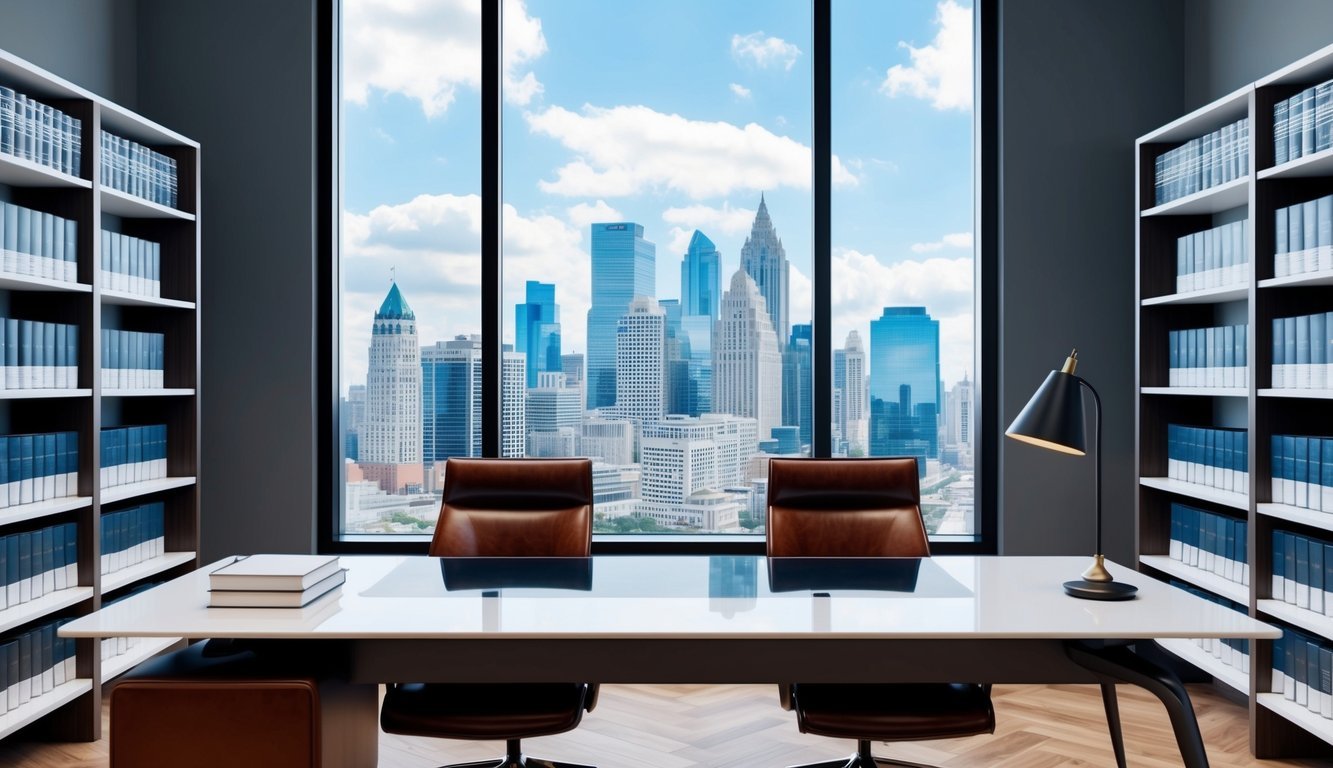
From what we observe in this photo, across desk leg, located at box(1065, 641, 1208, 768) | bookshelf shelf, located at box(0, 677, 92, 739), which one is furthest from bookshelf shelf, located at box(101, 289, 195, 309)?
desk leg, located at box(1065, 641, 1208, 768)

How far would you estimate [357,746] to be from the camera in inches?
89.2

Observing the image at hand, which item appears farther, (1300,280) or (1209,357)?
(1209,357)

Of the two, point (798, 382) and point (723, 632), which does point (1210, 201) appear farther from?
point (723, 632)

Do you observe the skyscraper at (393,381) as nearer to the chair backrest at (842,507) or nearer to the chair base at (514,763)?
the chair base at (514,763)

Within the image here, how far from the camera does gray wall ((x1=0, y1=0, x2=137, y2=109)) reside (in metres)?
3.28

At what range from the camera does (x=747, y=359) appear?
4211mm

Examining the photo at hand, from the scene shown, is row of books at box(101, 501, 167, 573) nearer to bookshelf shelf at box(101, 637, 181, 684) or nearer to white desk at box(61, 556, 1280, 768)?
bookshelf shelf at box(101, 637, 181, 684)

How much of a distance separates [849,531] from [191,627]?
180 cm

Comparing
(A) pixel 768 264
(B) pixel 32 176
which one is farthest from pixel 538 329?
(B) pixel 32 176

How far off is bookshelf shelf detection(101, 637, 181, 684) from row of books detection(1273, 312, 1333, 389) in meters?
3.94

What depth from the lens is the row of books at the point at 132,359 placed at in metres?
3.33

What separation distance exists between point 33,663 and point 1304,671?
13.3ft

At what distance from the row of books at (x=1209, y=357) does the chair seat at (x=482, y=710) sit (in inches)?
100

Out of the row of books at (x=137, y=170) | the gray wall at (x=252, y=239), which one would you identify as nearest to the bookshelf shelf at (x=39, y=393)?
the row of books at (x=137, y=170)
